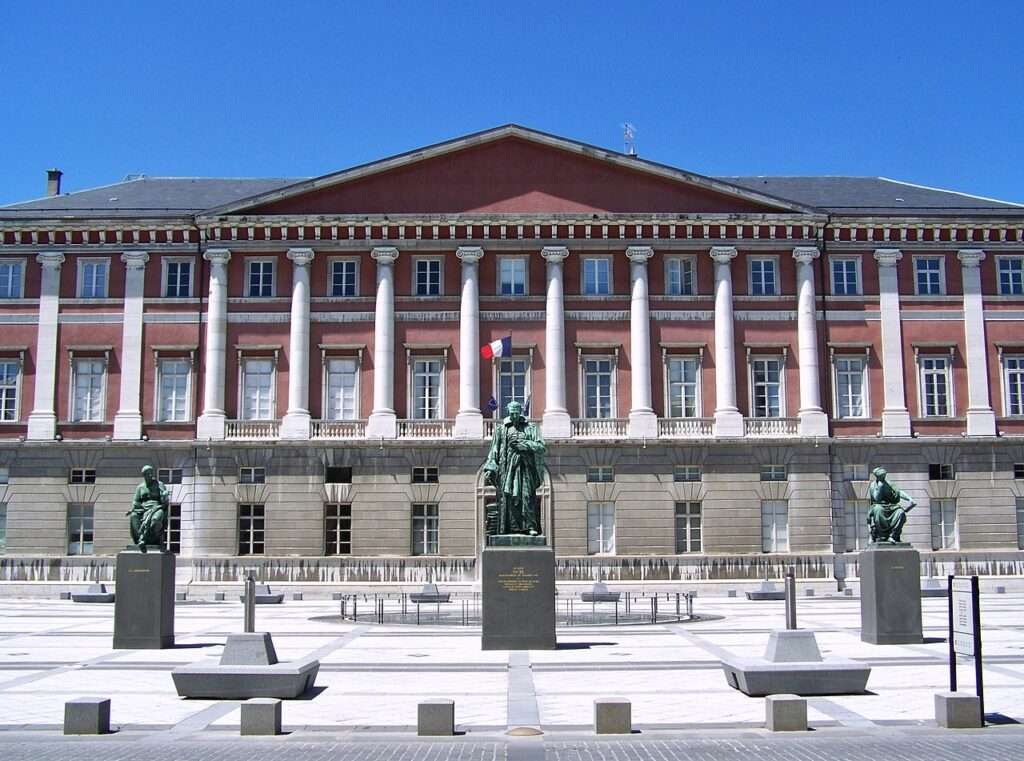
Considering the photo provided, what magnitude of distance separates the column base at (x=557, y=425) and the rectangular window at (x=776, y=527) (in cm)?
889

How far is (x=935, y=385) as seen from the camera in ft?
174

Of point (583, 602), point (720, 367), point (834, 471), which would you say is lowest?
point (583, 602)

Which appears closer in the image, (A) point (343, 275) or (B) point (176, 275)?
(A) point (343, 275)

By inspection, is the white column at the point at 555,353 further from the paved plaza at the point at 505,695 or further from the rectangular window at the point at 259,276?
→ the paved plaza at the point at 505,695

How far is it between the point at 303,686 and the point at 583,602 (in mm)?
24253

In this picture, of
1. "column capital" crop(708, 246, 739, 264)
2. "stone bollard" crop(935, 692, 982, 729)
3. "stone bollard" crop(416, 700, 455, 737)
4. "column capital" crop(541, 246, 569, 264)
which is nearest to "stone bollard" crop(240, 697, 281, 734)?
"stone bollard" crop(416, 700, 455, 737)

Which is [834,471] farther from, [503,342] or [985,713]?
[985,713]

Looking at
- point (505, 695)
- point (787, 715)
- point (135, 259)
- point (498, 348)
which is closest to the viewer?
point (787, 715)

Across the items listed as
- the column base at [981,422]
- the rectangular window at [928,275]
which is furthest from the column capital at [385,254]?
the column base at [981,422]

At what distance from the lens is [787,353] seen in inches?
2072

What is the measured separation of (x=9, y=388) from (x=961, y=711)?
46.1 meters

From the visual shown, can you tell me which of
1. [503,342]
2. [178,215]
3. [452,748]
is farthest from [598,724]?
[178,215]

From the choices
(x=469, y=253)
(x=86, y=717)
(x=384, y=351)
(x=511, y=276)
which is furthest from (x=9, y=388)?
(x=86, y=717)

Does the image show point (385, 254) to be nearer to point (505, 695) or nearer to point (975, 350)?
point (975, 350)
